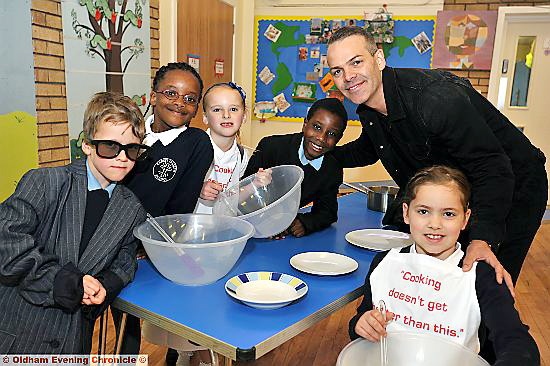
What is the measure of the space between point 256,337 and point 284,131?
4798mm

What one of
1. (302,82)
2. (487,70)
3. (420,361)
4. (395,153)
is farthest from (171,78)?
(487,70)

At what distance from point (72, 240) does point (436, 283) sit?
3.37ft

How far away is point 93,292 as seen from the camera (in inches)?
49.7

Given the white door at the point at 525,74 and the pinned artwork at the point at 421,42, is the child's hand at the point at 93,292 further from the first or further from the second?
the white door at the point at 525,74

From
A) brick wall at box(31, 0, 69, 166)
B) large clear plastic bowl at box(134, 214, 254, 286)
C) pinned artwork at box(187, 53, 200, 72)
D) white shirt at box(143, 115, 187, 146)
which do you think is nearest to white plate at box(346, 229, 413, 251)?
large clear plastic bowl at box(134, 214, 254, 286)

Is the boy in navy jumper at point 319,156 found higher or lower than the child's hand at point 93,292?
higher

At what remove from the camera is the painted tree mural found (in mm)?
3109

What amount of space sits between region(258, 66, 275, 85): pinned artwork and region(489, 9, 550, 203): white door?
2.45 m

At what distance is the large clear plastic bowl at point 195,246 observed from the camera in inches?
50.1

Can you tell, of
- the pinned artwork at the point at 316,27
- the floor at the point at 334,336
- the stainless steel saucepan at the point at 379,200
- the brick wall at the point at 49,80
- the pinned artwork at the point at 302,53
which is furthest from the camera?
the pinned artwork at the point at 302,53

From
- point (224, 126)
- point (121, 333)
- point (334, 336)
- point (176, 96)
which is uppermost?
point (176, 96)

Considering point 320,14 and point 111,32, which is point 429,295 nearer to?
point 111,32

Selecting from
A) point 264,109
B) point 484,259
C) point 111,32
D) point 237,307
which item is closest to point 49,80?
point 111,32

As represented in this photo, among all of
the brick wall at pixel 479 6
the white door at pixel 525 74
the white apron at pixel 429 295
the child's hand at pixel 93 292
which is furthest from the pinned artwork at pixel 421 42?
the child's hand at pixel 93 292
